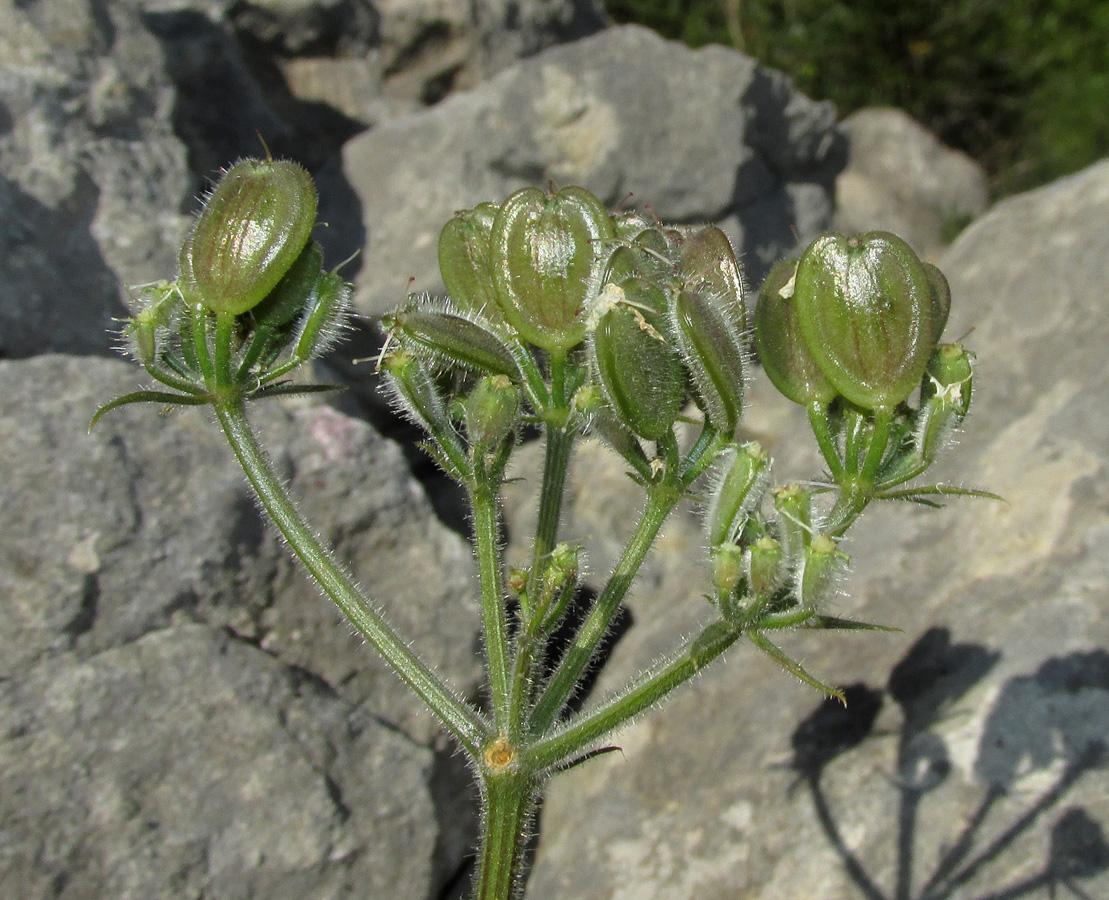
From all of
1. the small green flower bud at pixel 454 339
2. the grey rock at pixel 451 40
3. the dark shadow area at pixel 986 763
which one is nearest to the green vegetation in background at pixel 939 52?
the grey rock at pixel 451 40

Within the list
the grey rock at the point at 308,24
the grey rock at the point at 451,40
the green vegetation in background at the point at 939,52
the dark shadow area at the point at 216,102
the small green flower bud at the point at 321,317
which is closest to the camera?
the small green flower bud at the point at 321,317

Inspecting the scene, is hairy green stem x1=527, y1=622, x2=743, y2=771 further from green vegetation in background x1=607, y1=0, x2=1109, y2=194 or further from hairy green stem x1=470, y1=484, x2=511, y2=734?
green vegetation in background x1=607, y1=0, x2=1109, y2=194

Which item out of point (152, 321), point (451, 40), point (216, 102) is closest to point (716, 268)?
point (152, 321)

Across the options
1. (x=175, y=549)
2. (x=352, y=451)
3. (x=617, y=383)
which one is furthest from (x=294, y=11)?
(x=617, y=383)

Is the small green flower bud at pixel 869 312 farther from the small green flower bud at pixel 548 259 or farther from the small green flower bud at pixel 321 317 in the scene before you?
the small green flower bud at pixel 321 317

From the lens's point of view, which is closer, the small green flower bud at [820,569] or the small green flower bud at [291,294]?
the small green flower bud at [820,569]

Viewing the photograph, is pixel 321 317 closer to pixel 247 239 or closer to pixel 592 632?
pixel 247 239
